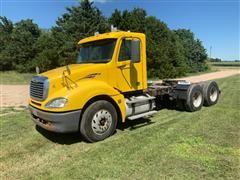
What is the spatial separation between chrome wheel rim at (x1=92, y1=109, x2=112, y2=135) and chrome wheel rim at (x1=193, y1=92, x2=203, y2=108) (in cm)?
406

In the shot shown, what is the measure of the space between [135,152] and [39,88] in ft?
8.73

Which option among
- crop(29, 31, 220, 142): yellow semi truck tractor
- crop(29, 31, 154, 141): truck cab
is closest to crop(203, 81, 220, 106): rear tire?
crop(29, 31, 220, 142): yellow semi truck tractor

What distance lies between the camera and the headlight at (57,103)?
5.84 meters

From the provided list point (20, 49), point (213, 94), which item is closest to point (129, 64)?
point (213, 94)

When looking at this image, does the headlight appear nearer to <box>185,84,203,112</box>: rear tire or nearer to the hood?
the hood

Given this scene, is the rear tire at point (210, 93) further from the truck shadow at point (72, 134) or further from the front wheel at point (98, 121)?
the front wheel at point (98, 121)

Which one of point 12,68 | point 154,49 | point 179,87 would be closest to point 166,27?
point 154,49

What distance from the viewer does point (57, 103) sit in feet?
19.3

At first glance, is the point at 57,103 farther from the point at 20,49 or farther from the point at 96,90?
the point at 20,49

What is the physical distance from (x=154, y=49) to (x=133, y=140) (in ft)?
86.1

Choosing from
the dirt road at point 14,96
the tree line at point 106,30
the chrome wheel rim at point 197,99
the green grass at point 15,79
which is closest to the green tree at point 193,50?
the tree line at point 106,30

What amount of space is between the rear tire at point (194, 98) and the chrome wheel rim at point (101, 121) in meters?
3.59

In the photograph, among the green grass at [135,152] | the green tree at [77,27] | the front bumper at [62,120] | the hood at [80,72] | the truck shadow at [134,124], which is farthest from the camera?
the green tree at [77,27]

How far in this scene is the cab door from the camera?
277 inches
